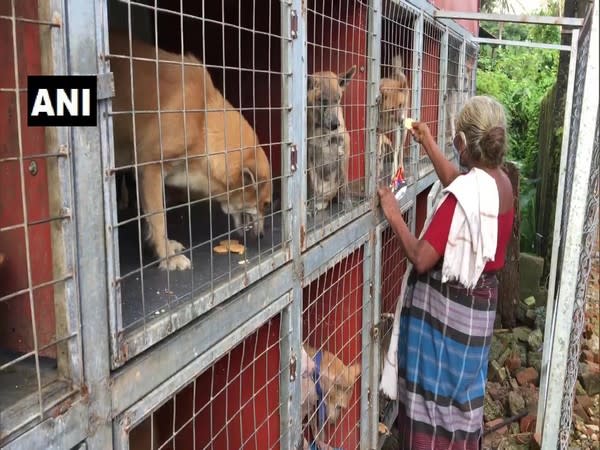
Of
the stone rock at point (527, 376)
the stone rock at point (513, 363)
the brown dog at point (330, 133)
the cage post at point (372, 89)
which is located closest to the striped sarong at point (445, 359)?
the cage post at point (372, 89)

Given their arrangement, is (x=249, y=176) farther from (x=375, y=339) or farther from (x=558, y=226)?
(x=558, y=226)

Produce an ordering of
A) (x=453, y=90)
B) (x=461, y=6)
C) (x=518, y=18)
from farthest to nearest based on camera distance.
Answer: (x=461, y=6) → (x=453, y=90) → (x=518, y=18)

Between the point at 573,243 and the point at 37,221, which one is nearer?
the point at 37,221

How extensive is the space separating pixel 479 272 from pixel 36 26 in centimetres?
261

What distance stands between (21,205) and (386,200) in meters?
2.41

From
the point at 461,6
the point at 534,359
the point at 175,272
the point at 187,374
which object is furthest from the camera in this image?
the point at 461,6

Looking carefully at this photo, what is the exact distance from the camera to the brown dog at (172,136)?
231cm

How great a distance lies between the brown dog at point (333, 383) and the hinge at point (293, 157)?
1.23 meters

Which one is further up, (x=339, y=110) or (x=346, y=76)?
(x=346, y=76)

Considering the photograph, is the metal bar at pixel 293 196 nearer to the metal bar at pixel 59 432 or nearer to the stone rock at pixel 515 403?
the metal bar at pixel 59 432

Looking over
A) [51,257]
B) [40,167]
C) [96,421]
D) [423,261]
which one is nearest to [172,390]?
[96,421]

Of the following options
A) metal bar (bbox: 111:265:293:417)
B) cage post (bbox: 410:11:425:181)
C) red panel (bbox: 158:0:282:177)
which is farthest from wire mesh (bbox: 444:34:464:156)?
metal bar (bbox: 111:265:293:417)

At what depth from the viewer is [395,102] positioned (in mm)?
4398

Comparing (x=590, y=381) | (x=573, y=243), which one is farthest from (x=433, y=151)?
(x=590, y=381)
